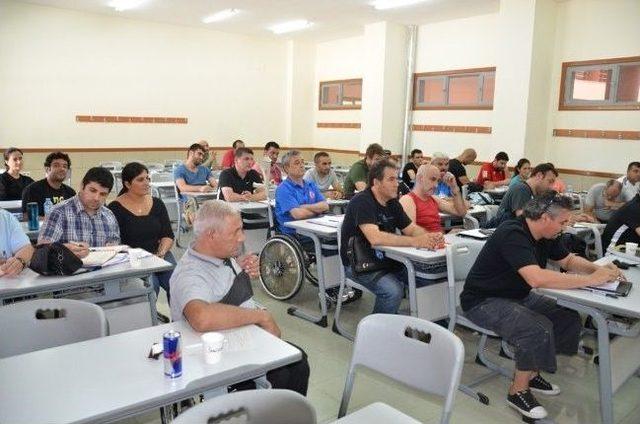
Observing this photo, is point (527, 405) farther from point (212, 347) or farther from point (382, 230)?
point (212, 347)

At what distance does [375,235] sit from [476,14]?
669 cm

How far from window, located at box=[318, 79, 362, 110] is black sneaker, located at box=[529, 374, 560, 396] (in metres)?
8.56

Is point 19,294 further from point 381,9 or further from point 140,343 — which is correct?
point 381,9

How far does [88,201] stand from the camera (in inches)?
127

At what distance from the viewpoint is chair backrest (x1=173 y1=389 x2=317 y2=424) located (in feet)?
4.09

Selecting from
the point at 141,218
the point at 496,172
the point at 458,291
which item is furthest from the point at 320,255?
the point at 496,172

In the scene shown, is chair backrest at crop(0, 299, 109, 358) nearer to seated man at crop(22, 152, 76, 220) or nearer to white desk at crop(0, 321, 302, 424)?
white desk at crop(0, 321, 302, 424)

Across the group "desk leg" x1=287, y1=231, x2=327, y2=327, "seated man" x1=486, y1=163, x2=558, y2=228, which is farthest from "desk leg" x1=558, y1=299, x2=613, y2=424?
"seated man" x1=486, y1=163, x2=558, y2=228

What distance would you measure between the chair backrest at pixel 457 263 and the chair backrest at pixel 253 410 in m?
1.85

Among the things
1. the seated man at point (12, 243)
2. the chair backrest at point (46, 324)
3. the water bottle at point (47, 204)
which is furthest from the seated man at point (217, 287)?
the water bottle at point (47, 204)

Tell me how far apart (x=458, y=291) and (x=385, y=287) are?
484 millimetres

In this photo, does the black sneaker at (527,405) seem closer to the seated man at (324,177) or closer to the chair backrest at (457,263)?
the chair backrest at (457,263)

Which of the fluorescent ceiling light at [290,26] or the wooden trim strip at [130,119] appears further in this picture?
the fluorescent ceiling light at [290,26]

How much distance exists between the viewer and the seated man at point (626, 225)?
3857mm
